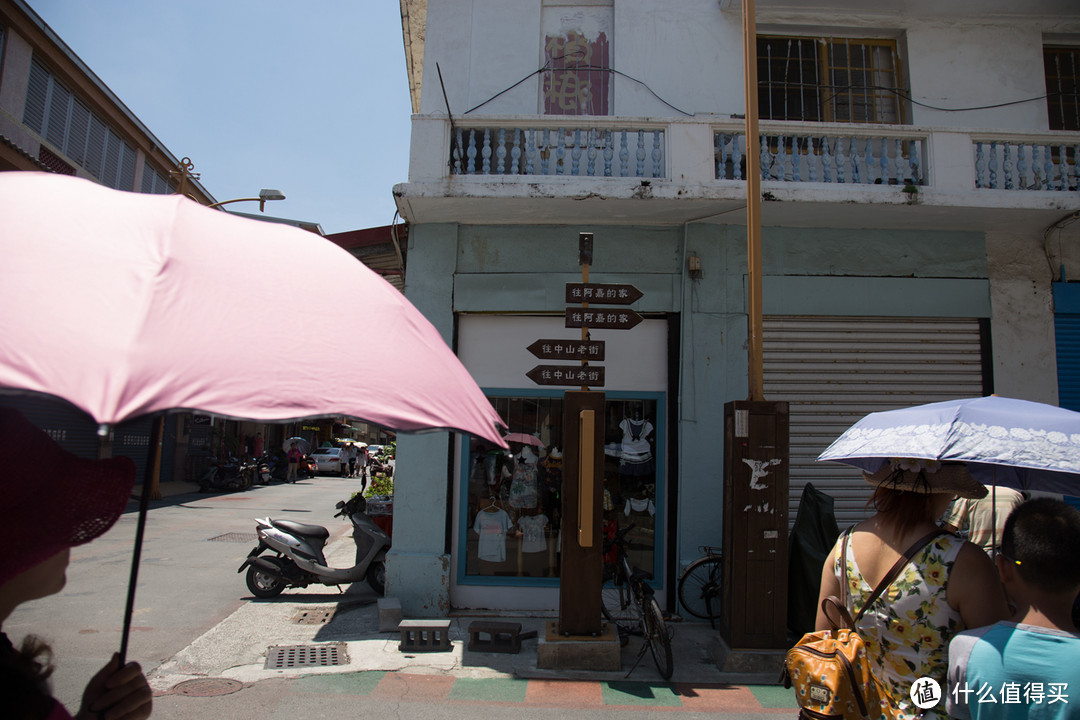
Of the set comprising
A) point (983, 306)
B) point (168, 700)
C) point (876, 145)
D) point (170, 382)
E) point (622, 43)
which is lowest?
point (168, 700)

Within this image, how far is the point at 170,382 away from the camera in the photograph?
1208 millimetres

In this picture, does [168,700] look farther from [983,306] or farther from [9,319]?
[983,306]

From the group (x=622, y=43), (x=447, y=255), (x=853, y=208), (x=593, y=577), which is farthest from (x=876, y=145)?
(x=593, y=577)

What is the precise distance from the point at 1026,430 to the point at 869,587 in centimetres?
134

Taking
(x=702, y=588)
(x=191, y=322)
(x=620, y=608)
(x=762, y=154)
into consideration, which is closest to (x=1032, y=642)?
(x=191, y=322)

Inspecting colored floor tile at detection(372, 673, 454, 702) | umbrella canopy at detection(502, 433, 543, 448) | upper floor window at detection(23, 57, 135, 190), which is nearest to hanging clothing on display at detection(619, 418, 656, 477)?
umbrella canopy at detection(502, 433, 543, 448)

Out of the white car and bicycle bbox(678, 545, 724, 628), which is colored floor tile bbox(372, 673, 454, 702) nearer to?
bicycle bbox(678, 545, 724, 628)

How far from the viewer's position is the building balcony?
26.3 ft

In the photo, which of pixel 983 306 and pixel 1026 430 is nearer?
pixel 1026 430

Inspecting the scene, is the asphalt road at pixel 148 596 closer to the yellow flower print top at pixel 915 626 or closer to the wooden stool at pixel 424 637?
the wooden stool at pixel 424 637

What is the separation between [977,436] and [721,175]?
6.01 m

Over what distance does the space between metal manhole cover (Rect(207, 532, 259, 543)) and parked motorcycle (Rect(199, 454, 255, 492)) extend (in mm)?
10522

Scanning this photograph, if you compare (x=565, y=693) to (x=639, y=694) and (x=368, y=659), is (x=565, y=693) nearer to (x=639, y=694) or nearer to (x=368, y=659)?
(x=639, y=694)

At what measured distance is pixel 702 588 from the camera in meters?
7.80
